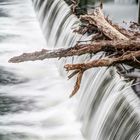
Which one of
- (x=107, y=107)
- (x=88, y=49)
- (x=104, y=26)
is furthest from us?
(x=104, y=26)

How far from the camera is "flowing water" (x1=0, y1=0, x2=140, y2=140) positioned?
532cm

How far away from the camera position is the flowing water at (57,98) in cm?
532

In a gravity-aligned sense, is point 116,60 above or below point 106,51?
above

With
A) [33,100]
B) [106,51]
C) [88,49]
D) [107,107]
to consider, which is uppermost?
[88,49]

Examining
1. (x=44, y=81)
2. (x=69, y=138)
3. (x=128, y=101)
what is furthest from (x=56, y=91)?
(x=128, y=101)

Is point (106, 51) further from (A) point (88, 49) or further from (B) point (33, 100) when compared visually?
(B) point (33, 100)

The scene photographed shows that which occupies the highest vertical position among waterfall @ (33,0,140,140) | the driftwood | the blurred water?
the driftwood

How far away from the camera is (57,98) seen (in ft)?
26.4

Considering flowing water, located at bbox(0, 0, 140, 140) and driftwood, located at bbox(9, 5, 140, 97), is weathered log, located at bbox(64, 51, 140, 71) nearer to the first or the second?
driftwood, located at bbox(9, 5, 140, 97)

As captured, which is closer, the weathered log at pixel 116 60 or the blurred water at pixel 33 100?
the weathered log at pixel 116 60

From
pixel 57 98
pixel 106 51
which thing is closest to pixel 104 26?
pixel 106 51

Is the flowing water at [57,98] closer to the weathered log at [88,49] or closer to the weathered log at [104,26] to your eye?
the weathered log at [88,49]

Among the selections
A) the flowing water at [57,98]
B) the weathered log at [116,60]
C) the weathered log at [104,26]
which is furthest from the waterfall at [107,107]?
the weathered log at [104,26]

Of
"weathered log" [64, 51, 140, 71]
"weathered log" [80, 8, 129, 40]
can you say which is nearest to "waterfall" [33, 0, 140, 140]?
"weathered log" [64, 51, 140, 71]
